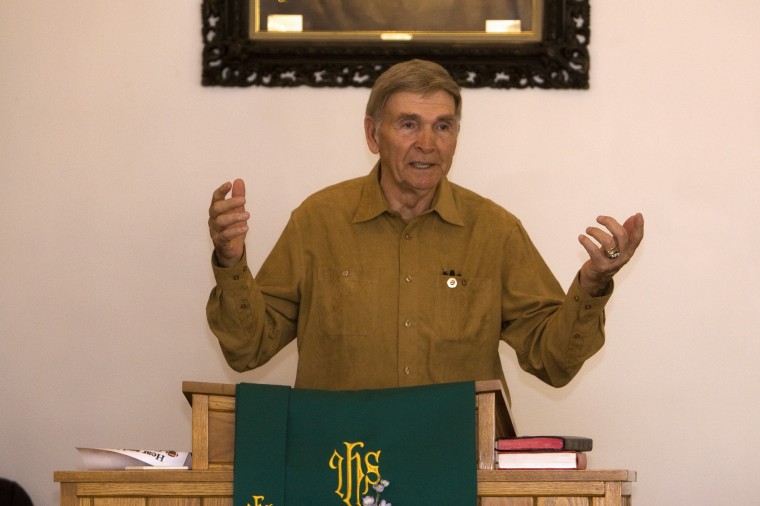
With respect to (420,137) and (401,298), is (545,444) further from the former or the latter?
(420,137)

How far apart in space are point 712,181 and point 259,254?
1459mm

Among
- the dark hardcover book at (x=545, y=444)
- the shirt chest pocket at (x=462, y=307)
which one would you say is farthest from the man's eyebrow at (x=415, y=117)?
the dark hardcover book at (x=545, y=444)

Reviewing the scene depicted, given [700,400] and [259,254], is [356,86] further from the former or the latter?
[700,400]

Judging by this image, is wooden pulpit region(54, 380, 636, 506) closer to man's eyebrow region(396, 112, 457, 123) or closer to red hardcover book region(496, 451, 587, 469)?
red hardcover book region(496, 451, 587, 469)

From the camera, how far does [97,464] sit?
2350 millimetres

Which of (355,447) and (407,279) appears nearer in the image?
(355,447)

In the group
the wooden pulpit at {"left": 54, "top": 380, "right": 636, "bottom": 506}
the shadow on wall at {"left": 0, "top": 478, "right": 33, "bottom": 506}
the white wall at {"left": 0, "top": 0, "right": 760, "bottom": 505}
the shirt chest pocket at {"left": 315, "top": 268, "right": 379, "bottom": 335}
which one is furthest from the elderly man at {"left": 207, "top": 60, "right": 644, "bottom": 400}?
the shadow on wall at {"left": 0, "top": 478, "right": 33, "bottom": 506}

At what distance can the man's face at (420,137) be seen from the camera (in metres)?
3.07

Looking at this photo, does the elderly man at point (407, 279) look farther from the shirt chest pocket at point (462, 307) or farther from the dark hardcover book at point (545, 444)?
the dark hardcover book at point (545, 444)

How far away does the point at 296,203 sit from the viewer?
13.2 ft

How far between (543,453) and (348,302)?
87 cm

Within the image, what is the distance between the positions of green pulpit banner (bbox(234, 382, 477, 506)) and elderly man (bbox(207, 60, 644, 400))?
555 millimetres

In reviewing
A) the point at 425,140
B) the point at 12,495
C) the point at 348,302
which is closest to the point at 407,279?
the point at 348,302

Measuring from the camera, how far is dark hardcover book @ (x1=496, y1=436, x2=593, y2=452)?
2295 mm
